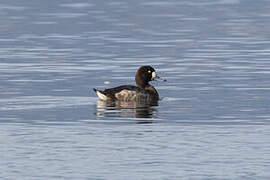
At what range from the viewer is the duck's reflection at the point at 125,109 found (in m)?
26.4

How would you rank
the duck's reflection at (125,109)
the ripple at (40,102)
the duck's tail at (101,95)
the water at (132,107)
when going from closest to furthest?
1. the water at (132,107)
2. the duck's reflection at (125,109)
3. the ripple at (40,102)
4. the duck's tail at (101,95)

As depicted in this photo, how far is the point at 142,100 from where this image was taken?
98.4 ft

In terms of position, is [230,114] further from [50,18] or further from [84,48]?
[50,18]

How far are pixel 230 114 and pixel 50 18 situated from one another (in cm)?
3730

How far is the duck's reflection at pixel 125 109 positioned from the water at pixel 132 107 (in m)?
0.04

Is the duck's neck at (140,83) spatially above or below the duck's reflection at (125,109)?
above

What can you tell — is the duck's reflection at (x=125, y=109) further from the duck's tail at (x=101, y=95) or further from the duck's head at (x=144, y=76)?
the duck's head at (x=144, y=76)

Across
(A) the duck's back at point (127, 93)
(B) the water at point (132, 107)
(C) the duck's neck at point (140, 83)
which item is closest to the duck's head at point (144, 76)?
(C) the duck's neck at point (140, 83)

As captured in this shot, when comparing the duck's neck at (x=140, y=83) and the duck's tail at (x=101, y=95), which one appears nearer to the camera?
the duck's tail at (x=101, y=95)

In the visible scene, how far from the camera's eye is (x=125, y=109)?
91.5 feet

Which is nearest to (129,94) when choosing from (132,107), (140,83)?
(132,107)

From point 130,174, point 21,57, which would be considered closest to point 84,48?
point 21,57

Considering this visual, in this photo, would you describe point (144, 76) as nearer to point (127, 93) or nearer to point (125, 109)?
point (127, 93)

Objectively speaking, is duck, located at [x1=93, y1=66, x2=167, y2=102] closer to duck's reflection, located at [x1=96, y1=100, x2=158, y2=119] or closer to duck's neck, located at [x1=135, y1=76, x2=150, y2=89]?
duck's reflection, located at [x1=96, y1=100, x2=158, y2=119]
